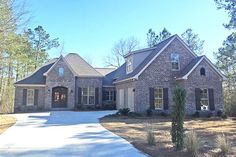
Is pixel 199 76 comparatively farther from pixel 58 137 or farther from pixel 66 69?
pixel 58 137

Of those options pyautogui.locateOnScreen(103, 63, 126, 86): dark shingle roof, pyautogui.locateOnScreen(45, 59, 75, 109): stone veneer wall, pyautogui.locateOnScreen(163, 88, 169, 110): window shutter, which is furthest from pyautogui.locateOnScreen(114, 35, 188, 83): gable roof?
pyautogui.locateOnScreen(45, 59, 75, 109): stone veneer wall

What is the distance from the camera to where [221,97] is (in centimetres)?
2480

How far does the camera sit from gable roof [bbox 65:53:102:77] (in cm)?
3080

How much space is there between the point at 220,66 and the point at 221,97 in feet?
27.2

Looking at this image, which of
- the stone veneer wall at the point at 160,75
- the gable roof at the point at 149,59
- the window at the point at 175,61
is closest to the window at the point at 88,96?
the gable roof at the point at 149,59

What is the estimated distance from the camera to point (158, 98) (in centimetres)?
2423

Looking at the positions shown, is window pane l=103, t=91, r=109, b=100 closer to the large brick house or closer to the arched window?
the large brick house

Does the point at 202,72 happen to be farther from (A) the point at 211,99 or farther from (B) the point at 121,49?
(B) the point at 121,49

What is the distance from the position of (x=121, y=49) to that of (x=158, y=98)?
29.2m

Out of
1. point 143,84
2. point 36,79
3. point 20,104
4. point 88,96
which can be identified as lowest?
point 20,104

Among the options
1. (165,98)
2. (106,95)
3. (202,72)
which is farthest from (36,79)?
(202,72)

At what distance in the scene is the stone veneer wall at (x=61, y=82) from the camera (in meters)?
29.0

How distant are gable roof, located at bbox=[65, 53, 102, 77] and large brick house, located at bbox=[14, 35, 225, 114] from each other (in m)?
0.16

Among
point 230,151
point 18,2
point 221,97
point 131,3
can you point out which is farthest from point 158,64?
point 230,151
